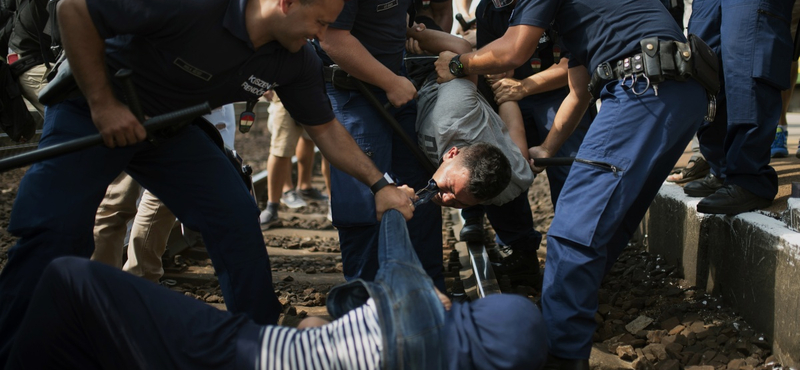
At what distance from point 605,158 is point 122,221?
284 cm

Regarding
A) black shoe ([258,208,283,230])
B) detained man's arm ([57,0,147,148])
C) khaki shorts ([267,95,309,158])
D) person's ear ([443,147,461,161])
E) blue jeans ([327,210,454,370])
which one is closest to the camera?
blue jeans ([327,210,454,370])

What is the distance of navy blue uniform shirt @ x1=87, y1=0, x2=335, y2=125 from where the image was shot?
2666 mm

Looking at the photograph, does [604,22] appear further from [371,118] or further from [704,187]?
[704,187]

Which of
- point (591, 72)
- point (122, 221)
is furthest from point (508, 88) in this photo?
point (122, 221)

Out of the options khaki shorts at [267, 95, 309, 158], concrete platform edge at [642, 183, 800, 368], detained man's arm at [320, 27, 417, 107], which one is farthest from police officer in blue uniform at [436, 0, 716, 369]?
khaki shorts at [267, 95, 309, 158]

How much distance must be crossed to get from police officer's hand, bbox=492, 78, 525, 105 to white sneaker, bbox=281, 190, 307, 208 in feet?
13.2

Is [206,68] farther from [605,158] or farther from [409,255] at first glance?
[605,158]

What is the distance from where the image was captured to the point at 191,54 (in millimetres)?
2850

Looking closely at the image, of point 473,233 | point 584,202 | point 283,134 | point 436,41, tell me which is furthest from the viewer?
point 283,134

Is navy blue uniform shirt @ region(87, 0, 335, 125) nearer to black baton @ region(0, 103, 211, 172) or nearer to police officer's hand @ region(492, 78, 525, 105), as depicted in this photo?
black baton @ region(0, 103, 211, 172)

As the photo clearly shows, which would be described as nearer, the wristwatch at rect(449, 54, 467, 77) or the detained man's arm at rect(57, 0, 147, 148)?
the detained man's arm at rect(57, 0, 147, 148)

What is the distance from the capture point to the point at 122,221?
4320 mm

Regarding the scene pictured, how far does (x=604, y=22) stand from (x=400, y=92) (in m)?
1.10

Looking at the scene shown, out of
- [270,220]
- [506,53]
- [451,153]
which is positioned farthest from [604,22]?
[270,220]
